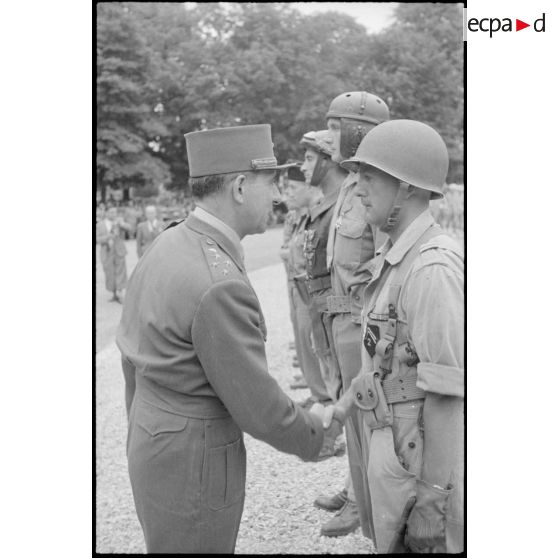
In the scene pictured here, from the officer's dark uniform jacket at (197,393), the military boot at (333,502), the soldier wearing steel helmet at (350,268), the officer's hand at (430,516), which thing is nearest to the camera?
the officer's dark uniform jacket at (197,393)

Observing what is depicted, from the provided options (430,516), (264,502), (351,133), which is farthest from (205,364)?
(264,502)

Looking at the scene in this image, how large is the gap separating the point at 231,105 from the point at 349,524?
59.7 feet

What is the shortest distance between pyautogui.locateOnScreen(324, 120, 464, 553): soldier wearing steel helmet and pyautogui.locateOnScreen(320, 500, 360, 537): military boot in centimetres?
162

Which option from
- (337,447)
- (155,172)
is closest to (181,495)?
(337,447)

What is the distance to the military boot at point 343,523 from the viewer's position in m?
4.48

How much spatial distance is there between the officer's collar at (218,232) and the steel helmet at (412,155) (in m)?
0.70

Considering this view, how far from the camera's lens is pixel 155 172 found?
19156 millimetres

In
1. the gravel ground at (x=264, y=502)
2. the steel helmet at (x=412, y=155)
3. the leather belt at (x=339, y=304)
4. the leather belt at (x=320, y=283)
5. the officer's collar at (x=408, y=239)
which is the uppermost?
the steel helmet at (x=412, y=155)

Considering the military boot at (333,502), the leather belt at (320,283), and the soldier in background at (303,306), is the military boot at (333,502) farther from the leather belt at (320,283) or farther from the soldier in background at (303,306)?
the soldier in background at (303,306)

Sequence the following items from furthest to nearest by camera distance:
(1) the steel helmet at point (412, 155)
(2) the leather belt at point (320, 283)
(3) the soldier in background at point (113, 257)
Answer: (3) the soldier in background at point (113, 257) → (2) the leather belt at point (320, 283) → (1) the steel helmet at point (412, 155)

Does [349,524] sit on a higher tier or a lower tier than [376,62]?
lower

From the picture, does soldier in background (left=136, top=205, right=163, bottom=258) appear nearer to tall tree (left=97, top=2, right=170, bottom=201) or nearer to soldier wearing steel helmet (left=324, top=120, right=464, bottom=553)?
tall tree (left=97, top=2, right=170, bottom=201)

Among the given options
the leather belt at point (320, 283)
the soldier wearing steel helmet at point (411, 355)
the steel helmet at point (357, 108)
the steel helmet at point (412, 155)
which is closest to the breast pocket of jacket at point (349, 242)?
the steel helmet at point (357, 108)

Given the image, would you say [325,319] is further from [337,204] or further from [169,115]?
[169,115]
